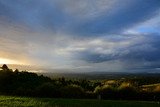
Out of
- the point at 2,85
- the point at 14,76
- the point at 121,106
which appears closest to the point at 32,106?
the point at 121,106

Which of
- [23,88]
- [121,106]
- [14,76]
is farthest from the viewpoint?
[14,76]

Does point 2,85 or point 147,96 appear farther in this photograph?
point 2,85

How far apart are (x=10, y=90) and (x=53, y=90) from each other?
7816mm

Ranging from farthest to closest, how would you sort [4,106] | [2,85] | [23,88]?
[2,85]
[23,88]
[4,106]

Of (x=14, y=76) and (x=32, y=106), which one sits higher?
(x=14, y=76)

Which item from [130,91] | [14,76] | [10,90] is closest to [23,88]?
[10,90]

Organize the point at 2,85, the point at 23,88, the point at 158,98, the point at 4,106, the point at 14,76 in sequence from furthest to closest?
the point at 14,76 → the point at 2,85 → the point at 23,88 → the point at 158,98 → the point at 4,106

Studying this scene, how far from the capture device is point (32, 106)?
102ft

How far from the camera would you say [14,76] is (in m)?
67.2

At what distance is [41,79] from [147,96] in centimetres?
2382

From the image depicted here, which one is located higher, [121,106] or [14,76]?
[14,76]

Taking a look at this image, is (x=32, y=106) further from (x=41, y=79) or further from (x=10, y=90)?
(x=41, y=79)

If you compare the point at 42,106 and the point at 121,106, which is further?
the point at 121,106

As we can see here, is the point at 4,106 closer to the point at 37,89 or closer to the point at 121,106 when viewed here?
the point at 121,106
